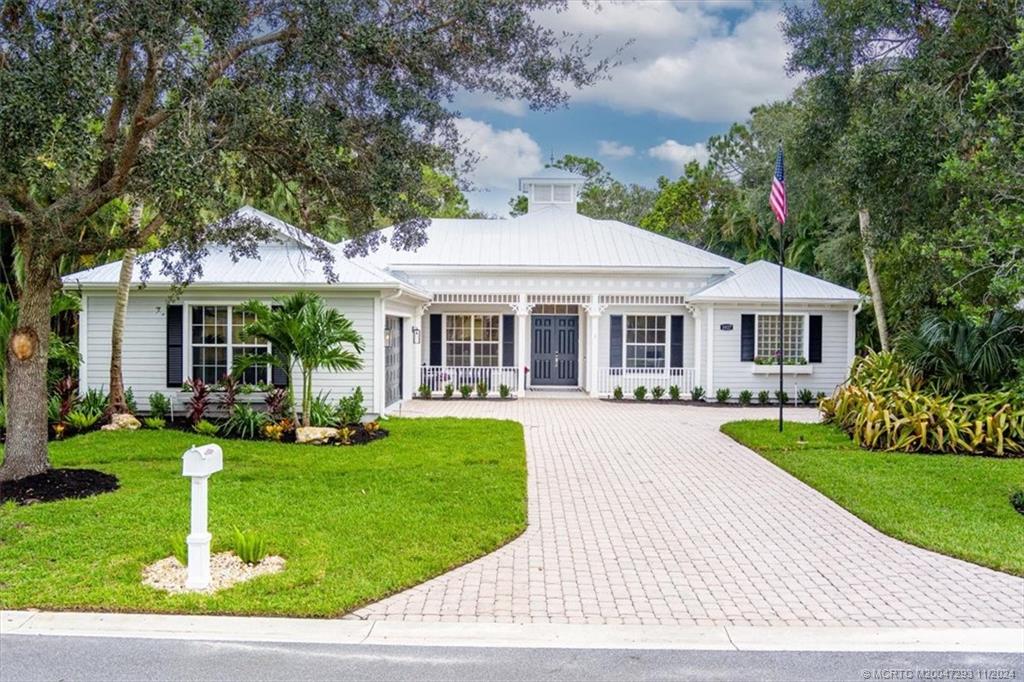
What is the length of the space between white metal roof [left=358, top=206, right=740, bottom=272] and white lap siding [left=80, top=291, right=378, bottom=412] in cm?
554

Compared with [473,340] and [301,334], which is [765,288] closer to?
[473,340]

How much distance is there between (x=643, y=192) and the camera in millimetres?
44344

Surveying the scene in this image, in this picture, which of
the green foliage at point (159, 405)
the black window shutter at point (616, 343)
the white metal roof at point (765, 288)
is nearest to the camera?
the green foliage at point (159, 405)

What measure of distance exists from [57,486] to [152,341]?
6.93 meters

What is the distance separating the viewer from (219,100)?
7.75 metres

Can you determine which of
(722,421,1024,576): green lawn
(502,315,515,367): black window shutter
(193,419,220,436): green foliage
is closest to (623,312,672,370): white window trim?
(502,315,515,367): black window shutter

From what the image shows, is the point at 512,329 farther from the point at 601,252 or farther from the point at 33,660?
the point at 33,660

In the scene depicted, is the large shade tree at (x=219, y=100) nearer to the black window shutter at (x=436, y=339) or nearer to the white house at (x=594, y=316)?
the white house at (x=594, y=316)

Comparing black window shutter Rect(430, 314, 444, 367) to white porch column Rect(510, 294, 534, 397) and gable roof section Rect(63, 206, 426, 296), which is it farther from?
gable roof section Rect(63, 206, 426, 296)

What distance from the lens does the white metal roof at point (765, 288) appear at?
61.5 feet

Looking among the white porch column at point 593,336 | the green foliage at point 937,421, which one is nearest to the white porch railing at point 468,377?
the white porch column at point 593,336

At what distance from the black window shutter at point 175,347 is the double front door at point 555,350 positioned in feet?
32.1

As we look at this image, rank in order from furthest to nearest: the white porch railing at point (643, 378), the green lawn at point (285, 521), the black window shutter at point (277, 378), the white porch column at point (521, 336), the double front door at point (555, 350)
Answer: the double front door at point (555, 350) < the white porch column at point (521, 336) < the white porch railing at point (643, 378) < the black window shutter at point (277, 378) < the green lawn at point (285, 521)

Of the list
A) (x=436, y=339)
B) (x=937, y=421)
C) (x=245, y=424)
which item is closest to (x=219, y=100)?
(x=245, y=424)
